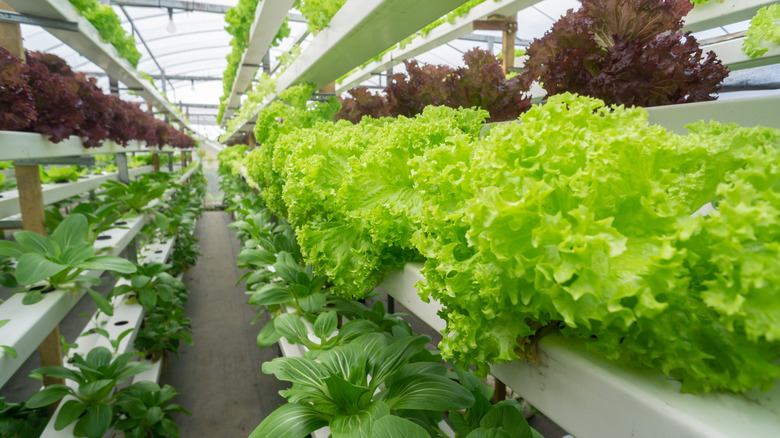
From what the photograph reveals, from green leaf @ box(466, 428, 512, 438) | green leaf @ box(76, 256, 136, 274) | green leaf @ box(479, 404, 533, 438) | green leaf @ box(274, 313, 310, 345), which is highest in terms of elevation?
green leaf @ box(76, 256, 136, 274)

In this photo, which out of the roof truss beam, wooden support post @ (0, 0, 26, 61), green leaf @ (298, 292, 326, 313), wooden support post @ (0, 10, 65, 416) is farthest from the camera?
the roof truss beam

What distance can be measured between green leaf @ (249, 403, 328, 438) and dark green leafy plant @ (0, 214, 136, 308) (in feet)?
3.83

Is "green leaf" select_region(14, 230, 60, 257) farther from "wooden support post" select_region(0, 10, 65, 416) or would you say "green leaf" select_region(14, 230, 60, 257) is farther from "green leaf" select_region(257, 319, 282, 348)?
"green leaf" select_region(257, 319, 282, 348)

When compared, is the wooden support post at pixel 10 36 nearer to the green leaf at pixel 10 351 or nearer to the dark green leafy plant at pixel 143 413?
the green leaf at pixel 10 351

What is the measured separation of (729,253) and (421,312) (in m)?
0.60

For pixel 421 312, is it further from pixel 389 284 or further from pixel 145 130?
pixel 145 130

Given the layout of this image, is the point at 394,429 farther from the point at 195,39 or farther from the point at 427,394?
the point at 195,39

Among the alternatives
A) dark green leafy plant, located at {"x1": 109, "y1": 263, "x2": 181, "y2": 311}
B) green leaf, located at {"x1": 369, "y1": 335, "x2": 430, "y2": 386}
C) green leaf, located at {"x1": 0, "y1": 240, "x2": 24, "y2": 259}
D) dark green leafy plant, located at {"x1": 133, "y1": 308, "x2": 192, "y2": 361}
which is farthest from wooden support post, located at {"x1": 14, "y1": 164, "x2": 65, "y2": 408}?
green leaf, located at {"x1": 369, "y1": 335, "x2": 430, "y2": 386}

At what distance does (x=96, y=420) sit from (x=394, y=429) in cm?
188

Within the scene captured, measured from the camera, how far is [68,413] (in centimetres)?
195

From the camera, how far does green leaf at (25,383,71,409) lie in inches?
73.8

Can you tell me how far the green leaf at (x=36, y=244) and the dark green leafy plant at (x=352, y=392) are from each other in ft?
4.48

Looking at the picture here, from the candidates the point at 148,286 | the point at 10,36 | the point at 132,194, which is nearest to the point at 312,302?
the point at 10,36

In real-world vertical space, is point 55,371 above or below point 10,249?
below
